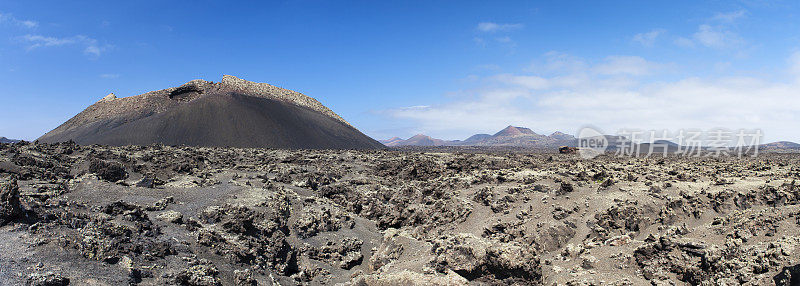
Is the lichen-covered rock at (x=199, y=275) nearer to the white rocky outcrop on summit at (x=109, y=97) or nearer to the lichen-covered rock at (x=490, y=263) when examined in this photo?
the lichen-covered rock at (x=490, y=263)

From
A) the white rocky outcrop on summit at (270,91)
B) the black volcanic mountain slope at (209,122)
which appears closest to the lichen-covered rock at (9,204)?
the black volcanic mountain slope at (209,122)

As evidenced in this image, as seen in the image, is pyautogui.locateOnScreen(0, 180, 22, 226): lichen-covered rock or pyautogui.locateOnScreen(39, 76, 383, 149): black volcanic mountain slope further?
pyautogui.locateOnScreen(39, 76, 383, 149): black volcanic mountain slope

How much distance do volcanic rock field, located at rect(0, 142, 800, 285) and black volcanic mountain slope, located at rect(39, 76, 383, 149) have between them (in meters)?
21.9

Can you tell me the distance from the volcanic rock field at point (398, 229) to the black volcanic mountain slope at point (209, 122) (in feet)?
71.7

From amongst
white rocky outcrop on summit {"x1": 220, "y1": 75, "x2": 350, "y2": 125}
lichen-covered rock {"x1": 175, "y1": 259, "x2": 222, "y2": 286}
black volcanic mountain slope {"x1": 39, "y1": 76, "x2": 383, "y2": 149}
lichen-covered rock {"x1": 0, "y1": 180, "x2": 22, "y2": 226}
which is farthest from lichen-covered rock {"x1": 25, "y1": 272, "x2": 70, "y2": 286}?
white rocky outcrop on summit {"x1": 220, "y1": 75, "x2": 350, "y2": 125}

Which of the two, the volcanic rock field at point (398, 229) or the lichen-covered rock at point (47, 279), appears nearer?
the lichen-covered rock at point (47, 279)

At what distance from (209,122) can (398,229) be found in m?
32.2

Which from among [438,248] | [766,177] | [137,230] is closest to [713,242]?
[438,248]

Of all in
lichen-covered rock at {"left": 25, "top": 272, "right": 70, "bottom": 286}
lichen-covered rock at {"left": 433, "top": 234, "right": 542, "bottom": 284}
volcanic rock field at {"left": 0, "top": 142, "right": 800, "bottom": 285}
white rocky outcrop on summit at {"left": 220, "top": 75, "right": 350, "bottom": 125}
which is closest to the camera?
lichen-covered rock at {"left": 25, "top": 272, "right": 70, "bottom": 286}

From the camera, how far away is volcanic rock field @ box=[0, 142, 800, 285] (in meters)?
4.75

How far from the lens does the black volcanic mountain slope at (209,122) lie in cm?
3294

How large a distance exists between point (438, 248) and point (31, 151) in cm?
1523

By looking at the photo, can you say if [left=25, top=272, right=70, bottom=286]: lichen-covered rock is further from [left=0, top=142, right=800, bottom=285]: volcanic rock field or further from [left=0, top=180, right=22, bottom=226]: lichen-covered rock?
[left=0, top=180, right=22, bottom=226]: lichen-covered rock

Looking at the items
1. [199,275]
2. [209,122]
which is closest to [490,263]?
[199,275]
